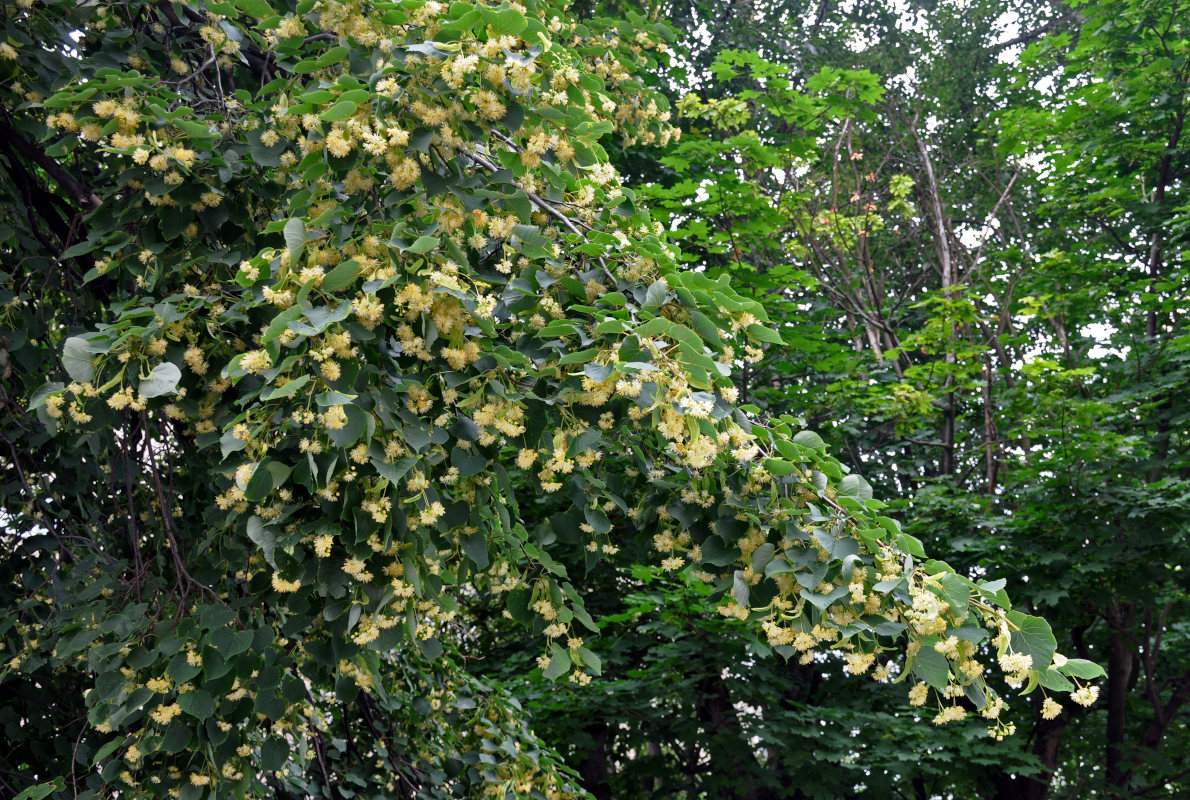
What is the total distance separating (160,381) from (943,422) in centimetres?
664

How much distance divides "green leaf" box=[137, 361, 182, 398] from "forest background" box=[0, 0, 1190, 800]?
94.8 inches

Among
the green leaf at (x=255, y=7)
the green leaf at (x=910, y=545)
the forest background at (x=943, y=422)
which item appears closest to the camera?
the green leaf at (x=910, y=545)

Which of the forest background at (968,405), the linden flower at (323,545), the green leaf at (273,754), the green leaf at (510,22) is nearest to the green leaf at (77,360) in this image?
the linden flower at (323,545)

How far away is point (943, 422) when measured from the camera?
750 centimetres

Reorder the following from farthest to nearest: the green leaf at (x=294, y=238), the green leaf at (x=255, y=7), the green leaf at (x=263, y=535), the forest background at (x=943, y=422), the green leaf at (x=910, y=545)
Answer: the forest background at (x=943, y=422)
the green leaf at (x=255, y=7)
the green leaf at (x=910, y=545)
the green leaf at (x=263, y=535)
the green leaf at (x=294, y=238)

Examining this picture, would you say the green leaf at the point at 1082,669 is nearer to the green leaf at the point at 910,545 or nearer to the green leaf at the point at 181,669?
the green leaf at the point at 910,545

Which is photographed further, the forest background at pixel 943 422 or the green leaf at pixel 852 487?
the forest background at pixel 943 422

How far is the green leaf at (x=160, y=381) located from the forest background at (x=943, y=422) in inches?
94.8

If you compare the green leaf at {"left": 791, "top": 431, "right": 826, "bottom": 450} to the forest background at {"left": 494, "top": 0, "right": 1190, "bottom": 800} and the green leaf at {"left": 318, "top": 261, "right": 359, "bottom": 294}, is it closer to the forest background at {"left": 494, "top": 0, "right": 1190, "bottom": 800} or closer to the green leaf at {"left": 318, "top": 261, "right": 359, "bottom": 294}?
the green leaf at {"left": 318, "top": 261, "right": 359, "bottom": 294}

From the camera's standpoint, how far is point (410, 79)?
2066 mm

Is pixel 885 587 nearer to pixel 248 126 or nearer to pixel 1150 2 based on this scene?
pixel 248 126

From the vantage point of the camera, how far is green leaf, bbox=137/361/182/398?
192cm

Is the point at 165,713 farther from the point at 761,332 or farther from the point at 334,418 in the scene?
the point at 761,332

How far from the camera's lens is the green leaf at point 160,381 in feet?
6.30
